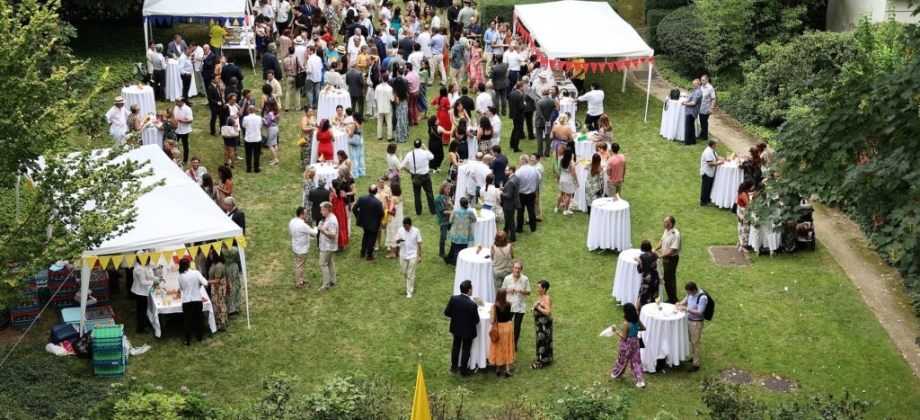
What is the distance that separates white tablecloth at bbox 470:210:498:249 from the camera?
Result: 1852cm

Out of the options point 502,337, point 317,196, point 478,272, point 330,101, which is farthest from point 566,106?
point 502,337

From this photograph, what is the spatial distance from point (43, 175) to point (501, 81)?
1416cm

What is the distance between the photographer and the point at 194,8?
1091 inches

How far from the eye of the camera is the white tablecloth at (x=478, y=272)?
16875 millimetres

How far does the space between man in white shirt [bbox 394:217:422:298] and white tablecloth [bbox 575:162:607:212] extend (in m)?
4.07

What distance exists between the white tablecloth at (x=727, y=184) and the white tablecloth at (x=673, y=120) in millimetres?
3632

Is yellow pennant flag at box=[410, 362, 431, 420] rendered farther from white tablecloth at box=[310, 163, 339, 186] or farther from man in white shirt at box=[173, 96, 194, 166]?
man in white shirt at box=[173, 96, 194, 166]

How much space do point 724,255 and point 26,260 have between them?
35.8 feet

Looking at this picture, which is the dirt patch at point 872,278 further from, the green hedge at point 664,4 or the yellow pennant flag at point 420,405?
the green hedge at point 664,4

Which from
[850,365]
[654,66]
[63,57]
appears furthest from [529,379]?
[654,66]

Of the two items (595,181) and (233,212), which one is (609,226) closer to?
(595,181)

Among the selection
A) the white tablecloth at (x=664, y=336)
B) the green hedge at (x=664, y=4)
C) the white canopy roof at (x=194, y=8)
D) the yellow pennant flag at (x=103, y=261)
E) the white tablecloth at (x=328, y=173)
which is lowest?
the white tablecloth at (x=664, y=336)

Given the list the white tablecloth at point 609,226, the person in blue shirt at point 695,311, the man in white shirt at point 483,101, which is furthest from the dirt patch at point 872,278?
the man in white shirt at point 483,101

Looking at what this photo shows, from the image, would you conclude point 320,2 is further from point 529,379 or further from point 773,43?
point 529,379
